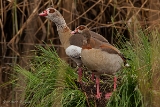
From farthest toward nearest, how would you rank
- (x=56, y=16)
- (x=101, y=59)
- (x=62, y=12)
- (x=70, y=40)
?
(x=62, y=12)
(x=56, y=16)
(x=70, y=40)
(x=101, y=59)

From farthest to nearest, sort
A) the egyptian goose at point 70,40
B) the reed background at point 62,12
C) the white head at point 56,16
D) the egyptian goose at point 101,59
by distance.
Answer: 1. the reed background at point 62,12
2. the white head at point 56,16
3. the egyptian goose at point 70,40
4. the egyptian goose at point 101,59

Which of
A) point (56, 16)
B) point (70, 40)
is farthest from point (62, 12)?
point (70, 40)

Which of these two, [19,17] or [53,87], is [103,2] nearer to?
[19,17]

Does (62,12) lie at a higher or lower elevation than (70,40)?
higher

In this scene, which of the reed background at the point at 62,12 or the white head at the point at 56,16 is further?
the reed background at the point at 62,12

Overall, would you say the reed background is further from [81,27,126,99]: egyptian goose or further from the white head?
[81,27,126,99]: egyptian goose

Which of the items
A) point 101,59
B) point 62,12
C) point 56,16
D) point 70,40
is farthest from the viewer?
point 62,12

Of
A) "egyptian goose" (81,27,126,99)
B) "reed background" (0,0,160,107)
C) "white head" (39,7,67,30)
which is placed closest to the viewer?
"egyptian goose" (81,27,126,99)

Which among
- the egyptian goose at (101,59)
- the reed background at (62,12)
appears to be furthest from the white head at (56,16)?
the reed background at (62,12)

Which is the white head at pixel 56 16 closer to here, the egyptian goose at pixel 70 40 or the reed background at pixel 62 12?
the egyptian goose at pixel 70 40

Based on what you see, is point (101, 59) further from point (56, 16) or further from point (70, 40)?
point (56, 16)

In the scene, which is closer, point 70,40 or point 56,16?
point 70,40

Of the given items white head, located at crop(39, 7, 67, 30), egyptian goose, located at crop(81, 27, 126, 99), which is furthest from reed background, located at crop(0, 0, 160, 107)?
egyptian goose, located at crop(81, 27, 126, 99)

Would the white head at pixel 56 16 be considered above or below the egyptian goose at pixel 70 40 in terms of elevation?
above
